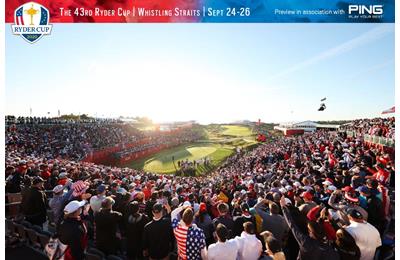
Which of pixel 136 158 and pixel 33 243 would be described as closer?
pixel 33 243

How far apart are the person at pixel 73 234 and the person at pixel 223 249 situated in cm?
166

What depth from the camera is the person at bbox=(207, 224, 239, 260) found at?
10.6 ft

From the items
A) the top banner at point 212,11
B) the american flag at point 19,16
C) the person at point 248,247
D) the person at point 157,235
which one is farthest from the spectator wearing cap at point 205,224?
the american flag at point 19,16

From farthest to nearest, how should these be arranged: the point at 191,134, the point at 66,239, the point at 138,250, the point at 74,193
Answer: the point at 191,134, the point at 74,193, the point at 138,250, the point at 66,239

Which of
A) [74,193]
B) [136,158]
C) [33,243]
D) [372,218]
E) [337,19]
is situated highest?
[337,19]

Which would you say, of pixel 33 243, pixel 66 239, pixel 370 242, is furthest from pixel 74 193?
pixel 370 242

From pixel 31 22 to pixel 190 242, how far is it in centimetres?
599

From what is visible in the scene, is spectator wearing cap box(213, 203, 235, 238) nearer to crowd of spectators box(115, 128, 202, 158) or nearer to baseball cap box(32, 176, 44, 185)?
baseball cap box(32, 176, 44, 185)

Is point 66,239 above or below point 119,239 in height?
above

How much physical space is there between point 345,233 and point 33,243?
4709mm

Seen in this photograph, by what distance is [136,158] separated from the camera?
28.2m

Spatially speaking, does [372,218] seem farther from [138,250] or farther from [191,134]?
[191,134]

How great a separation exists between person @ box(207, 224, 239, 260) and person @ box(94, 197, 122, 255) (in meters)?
1.52

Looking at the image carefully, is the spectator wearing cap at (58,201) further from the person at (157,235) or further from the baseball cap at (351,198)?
the baseball cap at (351,198)
